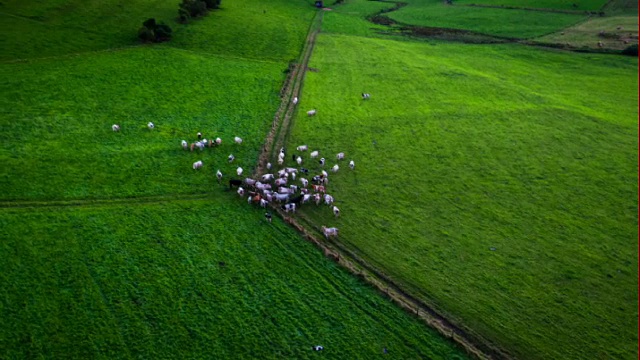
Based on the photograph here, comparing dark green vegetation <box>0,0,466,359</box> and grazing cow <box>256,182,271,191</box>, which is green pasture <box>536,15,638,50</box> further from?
grazing cow <box>256,182,271,191</box>

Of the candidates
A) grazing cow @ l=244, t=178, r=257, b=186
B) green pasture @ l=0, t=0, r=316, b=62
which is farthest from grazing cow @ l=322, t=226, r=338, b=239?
green pasture @ l=0, t=0, r=316, b=62

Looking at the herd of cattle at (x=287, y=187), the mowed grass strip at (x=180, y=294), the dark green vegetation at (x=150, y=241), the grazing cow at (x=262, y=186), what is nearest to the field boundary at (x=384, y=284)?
the mowed grass strip at (x=180, y=294)

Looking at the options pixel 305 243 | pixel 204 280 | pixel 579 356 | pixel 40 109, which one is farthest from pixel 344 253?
pixel 40 109

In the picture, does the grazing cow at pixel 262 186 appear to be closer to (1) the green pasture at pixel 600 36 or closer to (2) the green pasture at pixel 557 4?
(1) the green pasture at pixel 600 36

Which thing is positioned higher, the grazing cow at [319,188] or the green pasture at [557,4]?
the green pasture at [557,4]

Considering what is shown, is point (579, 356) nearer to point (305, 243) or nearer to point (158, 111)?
point (305, 243)

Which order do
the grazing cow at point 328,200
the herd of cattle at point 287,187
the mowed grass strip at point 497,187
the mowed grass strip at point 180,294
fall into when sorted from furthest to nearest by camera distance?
1. the grazing cow at point 328,200
2. the herd of cattle at point 287,187
3. the mowed grass strip at point 497,187
4. the mowed grass strip at point 180,294
